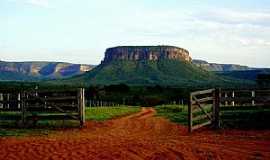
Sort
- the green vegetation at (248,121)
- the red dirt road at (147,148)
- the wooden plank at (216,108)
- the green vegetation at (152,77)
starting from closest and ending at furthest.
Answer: the red dirt road at (147,148), the wooden plank at (216,108), the green vegetation at (248,121), the green vegetation at (152,77)

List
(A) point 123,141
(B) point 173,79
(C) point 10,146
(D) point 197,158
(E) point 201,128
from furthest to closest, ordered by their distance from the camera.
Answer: (B) point 173,79 < (E) point 201,128 < (A) point 123,141 < (C) point 10,146 < (D) point 197,158

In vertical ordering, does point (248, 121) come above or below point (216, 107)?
below

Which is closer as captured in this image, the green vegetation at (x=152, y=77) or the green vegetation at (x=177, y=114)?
the green vegetation at (x=177, y=114)

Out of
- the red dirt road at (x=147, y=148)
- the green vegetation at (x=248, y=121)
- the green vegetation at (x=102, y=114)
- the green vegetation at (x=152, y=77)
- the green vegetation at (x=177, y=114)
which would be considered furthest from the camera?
the green vegetation at (x=152, y=77)

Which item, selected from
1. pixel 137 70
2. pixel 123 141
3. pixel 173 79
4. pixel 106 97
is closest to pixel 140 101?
pixel 106 97

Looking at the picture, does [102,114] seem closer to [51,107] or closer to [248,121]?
[51,107]

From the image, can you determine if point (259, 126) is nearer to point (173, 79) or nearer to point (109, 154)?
point (109, 154)

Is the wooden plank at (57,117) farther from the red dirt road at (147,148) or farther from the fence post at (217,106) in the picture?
the fence post at (217,106)

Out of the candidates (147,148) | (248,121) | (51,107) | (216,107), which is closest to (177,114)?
(248,121)

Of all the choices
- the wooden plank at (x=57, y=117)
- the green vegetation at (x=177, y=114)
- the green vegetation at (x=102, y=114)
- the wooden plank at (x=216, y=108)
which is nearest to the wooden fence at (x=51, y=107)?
the wooden plank at (x=57, y=117)

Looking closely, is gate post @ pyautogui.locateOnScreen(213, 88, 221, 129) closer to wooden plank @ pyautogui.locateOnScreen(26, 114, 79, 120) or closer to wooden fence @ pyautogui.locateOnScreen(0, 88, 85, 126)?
wooden fence @ pyautogui.locateOnScreen(0, 88, 85, 126)

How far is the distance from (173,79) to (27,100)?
159 metres

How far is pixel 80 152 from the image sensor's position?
14.5 metres

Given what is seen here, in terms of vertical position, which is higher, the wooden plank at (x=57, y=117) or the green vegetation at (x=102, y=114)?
the wooden plank at (x=57, y=117)
